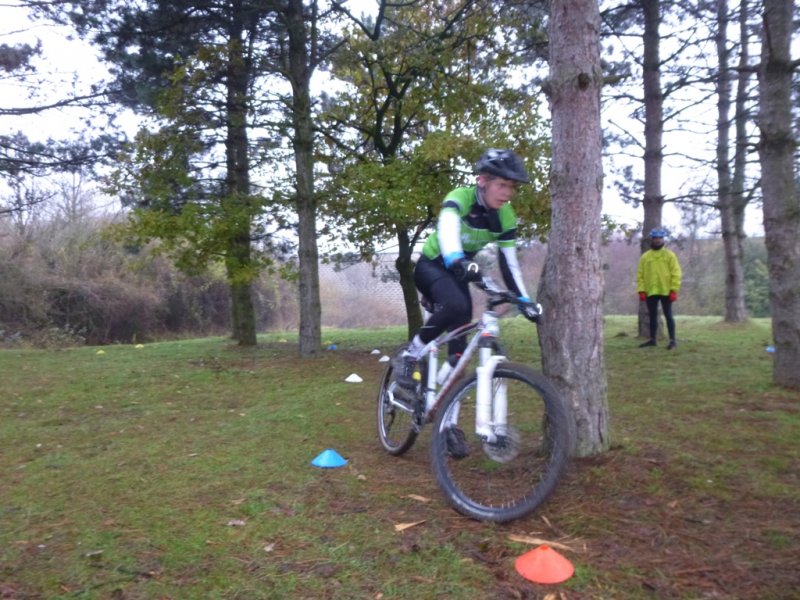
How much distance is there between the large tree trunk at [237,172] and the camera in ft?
37.6

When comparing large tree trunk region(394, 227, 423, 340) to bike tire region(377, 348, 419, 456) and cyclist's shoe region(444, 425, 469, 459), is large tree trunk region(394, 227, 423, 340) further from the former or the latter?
cyclist's shoe region(444, 425, 469, 459)

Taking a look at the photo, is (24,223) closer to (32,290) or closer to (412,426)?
(32,290)

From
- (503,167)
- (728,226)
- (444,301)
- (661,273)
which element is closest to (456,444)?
(444,301)

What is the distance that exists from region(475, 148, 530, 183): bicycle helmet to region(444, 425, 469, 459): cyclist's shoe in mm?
1535

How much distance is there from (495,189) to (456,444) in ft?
5.18

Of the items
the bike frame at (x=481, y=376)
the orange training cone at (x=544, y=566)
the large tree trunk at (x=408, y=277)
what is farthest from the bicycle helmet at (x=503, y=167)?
the large tree trunk at (x=408, y=277)

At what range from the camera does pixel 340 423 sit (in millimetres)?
6148

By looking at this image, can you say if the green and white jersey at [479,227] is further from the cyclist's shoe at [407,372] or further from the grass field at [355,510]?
the grass field at [355,510]

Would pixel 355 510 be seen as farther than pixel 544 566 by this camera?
Yes

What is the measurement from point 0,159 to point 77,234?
10823 mm

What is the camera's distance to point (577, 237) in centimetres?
433

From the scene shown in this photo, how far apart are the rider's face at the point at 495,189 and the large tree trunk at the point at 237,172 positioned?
7.70m

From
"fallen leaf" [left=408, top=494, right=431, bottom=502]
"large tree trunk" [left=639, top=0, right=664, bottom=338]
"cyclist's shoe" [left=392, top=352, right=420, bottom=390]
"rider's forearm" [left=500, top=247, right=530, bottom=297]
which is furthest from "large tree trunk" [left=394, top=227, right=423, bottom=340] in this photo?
"fallen leaf" [left=408, top=494, right=431, bottom=502]

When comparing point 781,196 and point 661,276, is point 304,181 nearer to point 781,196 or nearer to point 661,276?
point 661,276
